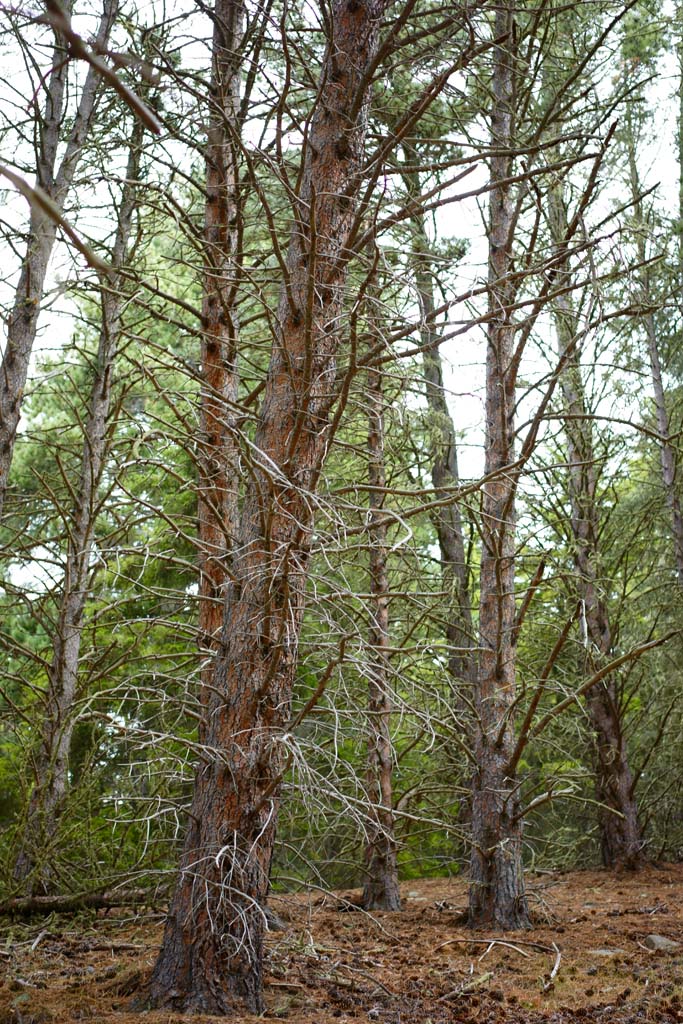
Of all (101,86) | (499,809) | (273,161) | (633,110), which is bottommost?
(499,809)

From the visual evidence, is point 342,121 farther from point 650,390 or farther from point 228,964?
point 650,390

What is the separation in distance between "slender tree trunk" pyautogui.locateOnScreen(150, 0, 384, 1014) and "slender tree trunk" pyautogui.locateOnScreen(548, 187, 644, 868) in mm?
4995

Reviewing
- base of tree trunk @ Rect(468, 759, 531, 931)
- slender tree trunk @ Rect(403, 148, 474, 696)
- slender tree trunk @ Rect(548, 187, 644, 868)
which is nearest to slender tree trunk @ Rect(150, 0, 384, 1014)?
base of tree trunk @ Rect(468, 759, 531, 931)

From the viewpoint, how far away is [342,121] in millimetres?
3848

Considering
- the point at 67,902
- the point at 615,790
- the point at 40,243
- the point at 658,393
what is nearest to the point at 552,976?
the point at 67,902

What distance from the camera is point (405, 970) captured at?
14.5ft

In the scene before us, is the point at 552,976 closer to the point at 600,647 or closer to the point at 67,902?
the point at 67,902

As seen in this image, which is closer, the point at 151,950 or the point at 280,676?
the point at 280,676

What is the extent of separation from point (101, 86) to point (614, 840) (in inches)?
312

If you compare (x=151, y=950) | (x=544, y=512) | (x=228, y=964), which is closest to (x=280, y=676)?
(x=228, y=964)

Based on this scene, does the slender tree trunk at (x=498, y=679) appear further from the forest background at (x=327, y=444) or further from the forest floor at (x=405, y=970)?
the forest floor at (x=405, y=970)

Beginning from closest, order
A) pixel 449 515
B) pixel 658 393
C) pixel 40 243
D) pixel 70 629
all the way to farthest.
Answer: pixel 40 243 < pixel 70 629 < pixel 658 393 < pixel 449 515

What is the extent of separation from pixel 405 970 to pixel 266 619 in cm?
226

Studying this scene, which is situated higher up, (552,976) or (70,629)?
(70,629)
